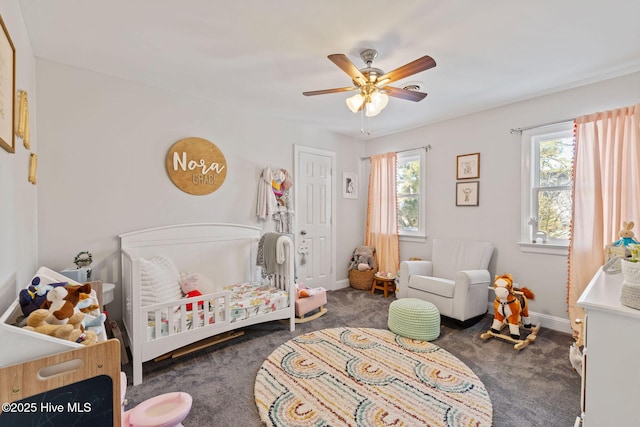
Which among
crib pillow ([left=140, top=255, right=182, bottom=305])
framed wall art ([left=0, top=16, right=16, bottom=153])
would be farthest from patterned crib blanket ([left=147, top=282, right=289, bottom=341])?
framed wall art ([left=0, top=16, right=16, bottom=153])

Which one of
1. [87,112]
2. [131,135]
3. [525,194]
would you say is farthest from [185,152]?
[525,194]

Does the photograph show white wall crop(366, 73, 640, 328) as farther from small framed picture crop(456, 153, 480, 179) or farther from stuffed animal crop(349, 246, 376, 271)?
stuffed animal crop(349, 246, 376, 271)

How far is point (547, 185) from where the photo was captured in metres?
3.01

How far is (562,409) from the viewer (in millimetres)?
1755

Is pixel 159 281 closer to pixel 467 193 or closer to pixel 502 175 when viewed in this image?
pixel 467 193

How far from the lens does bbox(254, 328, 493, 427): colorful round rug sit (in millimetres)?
1690

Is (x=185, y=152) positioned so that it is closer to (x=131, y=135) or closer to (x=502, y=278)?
(x=131, y=135)

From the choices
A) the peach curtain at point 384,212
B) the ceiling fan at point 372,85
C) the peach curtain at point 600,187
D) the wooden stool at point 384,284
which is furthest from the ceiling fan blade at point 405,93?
the wooden stool at point 384,284

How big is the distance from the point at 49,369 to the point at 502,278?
3262 mm

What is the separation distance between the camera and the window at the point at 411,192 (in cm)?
405

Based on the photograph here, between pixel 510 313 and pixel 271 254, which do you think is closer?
pixel 510 313

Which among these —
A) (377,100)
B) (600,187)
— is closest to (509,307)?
(600,187)

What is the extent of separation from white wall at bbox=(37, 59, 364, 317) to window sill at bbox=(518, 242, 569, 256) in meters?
3.14

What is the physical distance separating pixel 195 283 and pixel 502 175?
3.43 m
